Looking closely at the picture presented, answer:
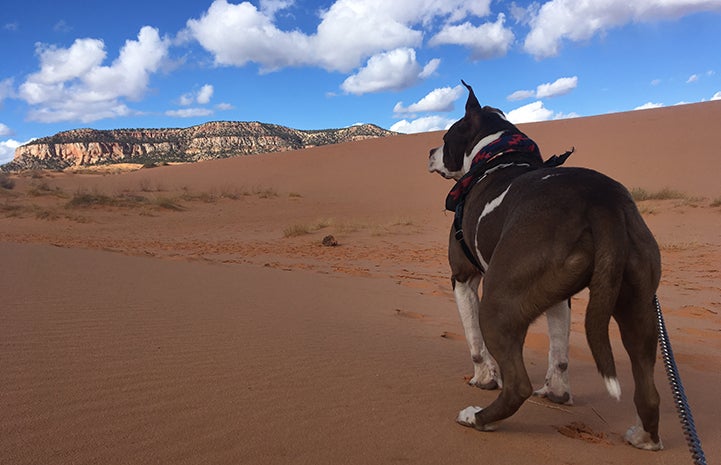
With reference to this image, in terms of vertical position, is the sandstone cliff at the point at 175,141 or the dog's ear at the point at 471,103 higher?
the sandstone cliff at the point at 175,141

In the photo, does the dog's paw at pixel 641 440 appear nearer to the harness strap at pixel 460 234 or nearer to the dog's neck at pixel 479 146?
the harness strap at pixel 460 234

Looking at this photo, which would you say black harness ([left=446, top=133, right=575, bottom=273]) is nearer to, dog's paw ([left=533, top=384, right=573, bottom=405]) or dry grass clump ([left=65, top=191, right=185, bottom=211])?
dog's paw ([left=533, top=384, right=573, bottom=405])

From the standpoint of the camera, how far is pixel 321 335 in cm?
447

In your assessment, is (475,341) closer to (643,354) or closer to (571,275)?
(643,354)

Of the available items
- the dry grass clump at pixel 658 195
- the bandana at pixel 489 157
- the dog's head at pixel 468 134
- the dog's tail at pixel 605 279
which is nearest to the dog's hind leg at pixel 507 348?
the dog's tail at pixel 605 279

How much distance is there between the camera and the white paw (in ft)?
8.88

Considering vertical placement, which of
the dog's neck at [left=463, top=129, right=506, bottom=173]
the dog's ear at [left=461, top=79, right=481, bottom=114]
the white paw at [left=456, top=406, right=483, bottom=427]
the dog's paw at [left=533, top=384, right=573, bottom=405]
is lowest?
the dog's paw at [left=533, top=384, right=573, bottom=405]

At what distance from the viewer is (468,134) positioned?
173 inches

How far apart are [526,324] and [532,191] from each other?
661mm

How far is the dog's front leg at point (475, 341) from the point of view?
3551mm

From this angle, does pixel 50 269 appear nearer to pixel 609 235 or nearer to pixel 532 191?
pixel 532 191

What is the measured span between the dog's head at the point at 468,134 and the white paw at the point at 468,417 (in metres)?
2.06

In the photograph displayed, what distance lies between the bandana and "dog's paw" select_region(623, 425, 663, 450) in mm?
1646

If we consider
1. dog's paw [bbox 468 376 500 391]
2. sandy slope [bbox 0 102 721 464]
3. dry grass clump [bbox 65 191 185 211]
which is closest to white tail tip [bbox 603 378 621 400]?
sandy slope [bbox 0 102 721 464]
